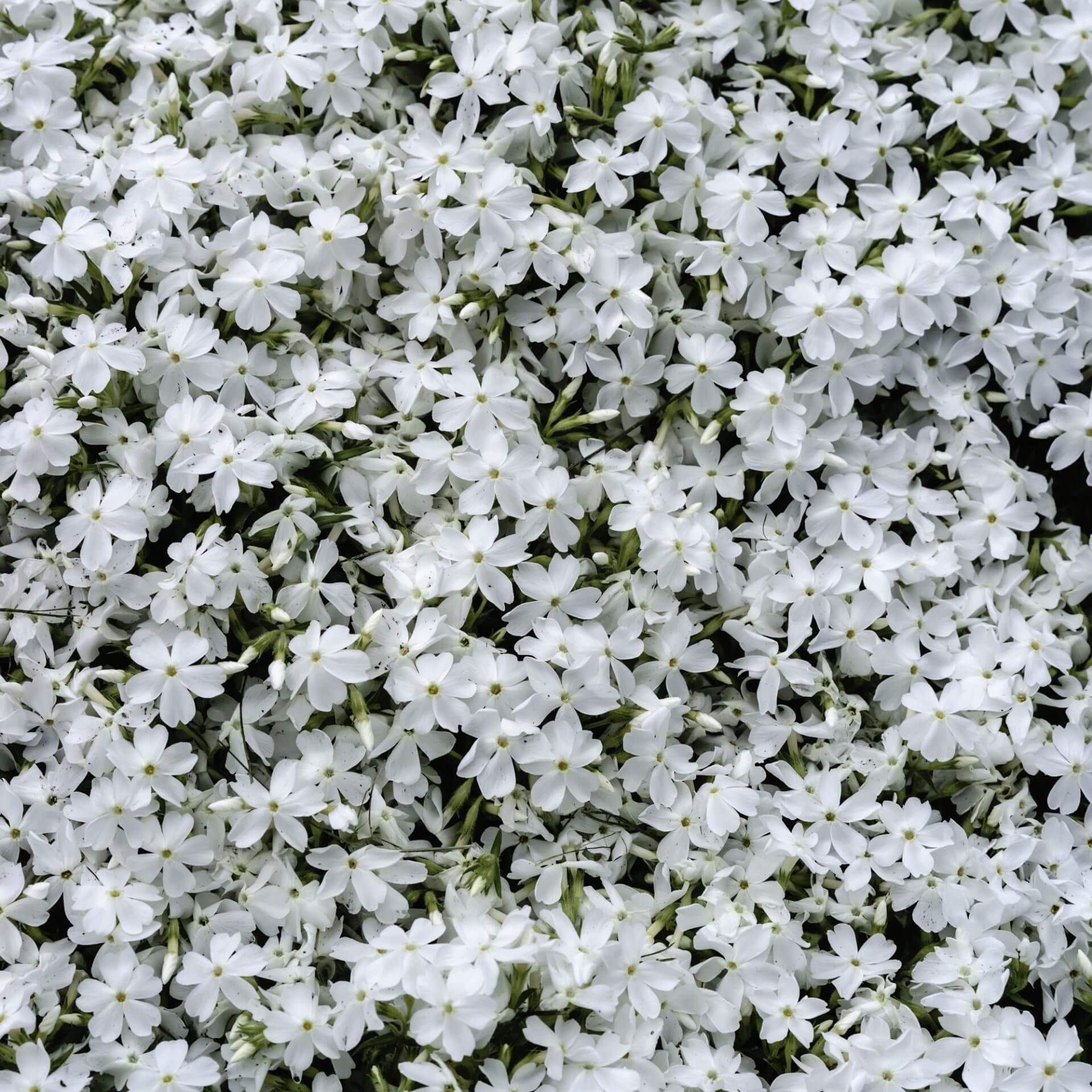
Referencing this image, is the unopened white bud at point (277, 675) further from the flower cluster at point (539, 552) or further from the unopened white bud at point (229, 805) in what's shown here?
the unopened white bud at point (229, 805)

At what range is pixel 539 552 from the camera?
2.19 metres

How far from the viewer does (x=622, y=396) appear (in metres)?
2.27

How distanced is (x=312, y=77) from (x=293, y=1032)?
1.77 meters

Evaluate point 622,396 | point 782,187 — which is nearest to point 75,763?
point 622,396

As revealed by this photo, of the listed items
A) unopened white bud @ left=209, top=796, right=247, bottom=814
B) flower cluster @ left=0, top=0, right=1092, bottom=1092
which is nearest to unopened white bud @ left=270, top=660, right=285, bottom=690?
flower cluster @ left=0, top=0, right=1092, bottom=1092

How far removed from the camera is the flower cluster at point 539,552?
1.95 metres

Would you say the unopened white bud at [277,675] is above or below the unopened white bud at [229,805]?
above

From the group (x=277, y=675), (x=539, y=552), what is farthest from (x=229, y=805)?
(x=539, y=552)

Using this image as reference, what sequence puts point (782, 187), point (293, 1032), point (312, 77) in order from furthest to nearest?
point (782, 187) < point (312, 77) < point (293, 1032)

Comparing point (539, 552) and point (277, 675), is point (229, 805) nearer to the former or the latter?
point (277, 675)

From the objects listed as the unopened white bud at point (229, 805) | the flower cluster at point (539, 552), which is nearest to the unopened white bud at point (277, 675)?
the flower cluster at point (539, 552)

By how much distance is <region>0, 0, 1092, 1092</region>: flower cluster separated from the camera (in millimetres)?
1953

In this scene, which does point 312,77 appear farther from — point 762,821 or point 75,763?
point 762,821

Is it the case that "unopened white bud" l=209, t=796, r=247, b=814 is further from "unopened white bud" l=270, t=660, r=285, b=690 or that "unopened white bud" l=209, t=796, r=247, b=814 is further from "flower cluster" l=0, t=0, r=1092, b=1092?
"unopened white bud" l=270, t=660, r=285, b=690
